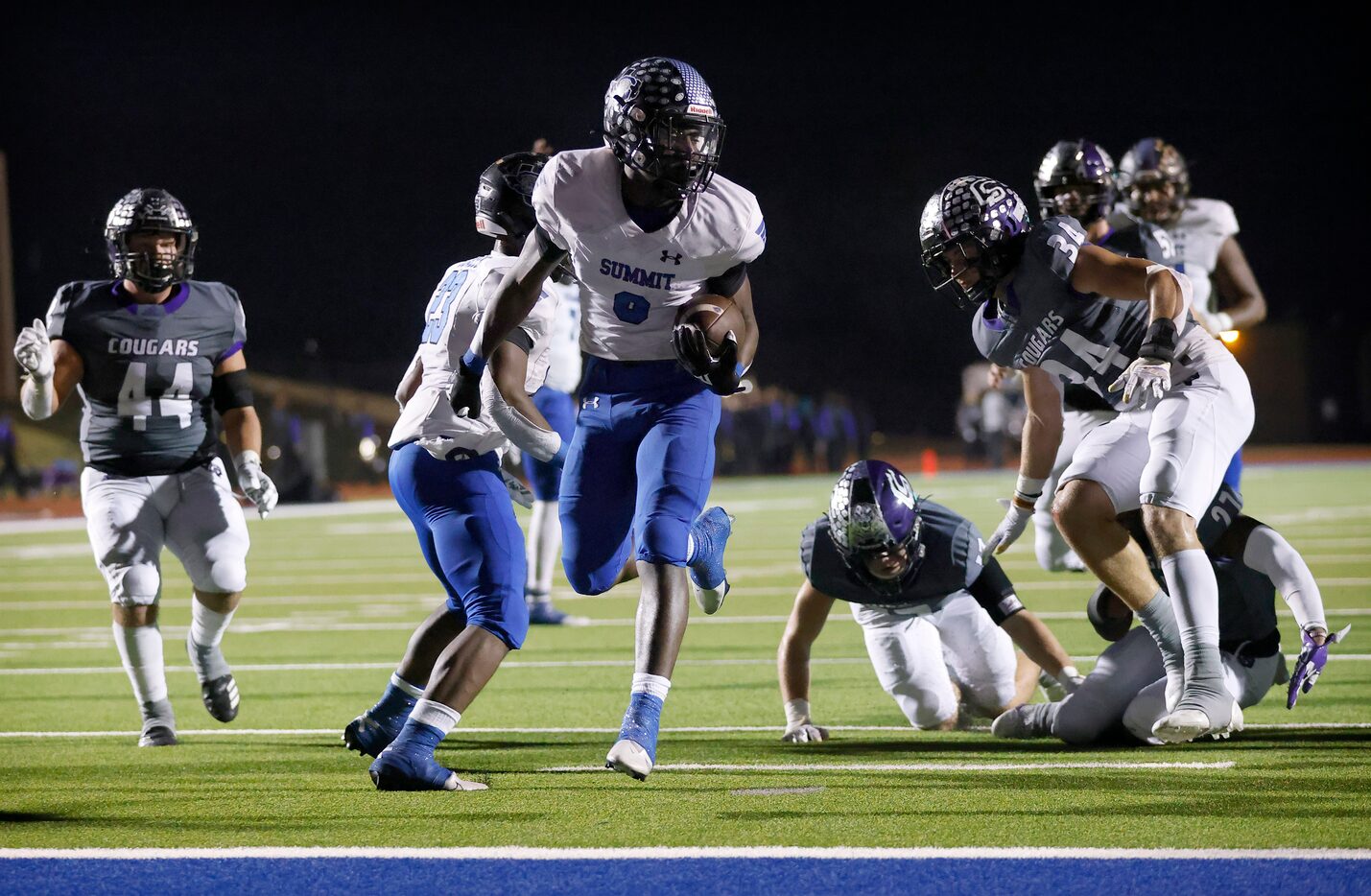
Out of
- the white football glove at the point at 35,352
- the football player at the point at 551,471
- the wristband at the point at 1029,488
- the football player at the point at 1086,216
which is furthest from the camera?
the football player at the point at 551,471

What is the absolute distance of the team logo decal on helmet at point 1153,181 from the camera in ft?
22.4

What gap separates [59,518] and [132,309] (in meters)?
16.1

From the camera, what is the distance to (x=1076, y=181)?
20.3 feet

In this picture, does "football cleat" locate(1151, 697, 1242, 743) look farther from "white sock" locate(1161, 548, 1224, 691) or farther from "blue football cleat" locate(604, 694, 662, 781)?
"blue football cleat" locate(604, 694, 662, 781)

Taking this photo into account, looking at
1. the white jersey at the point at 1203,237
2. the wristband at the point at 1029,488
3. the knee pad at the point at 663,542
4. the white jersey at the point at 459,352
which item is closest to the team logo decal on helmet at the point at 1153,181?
the white jersey at the point at 1203,237

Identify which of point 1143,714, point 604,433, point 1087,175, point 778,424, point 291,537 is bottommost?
point 778,424

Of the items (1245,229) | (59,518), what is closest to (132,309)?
(59,518)

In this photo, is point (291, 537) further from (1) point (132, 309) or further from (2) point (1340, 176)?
(2) point (1340, 176)

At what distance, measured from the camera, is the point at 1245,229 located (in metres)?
34.3

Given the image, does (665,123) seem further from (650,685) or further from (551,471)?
(551,471)

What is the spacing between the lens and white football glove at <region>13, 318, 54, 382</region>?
193 inches

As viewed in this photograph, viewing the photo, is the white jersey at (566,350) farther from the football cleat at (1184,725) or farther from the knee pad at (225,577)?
the football cleat at (1184,725)

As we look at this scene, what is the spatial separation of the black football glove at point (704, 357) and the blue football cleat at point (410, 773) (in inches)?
43.9

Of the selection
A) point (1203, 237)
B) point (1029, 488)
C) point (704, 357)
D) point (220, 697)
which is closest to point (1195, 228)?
point (1203, 237)
